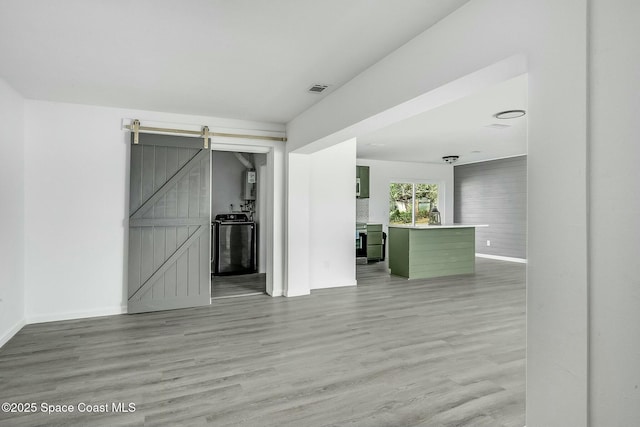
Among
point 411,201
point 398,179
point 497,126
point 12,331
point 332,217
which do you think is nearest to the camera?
point 12,331

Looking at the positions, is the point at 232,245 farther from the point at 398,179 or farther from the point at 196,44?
the point at 398,179

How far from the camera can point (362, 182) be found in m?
8.43

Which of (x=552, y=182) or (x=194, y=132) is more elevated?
(x=194, y=132)

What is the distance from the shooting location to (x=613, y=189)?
1.46m

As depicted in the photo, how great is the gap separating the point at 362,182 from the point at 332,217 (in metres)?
2.93

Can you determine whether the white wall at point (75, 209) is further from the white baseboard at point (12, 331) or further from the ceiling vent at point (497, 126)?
the ceiling vent at point (497, 126)

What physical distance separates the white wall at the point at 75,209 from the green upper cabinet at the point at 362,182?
502 centimetres

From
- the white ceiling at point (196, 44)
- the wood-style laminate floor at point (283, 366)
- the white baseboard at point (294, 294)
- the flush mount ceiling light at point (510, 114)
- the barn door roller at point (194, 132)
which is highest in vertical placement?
the flush mount ceiling light at point (510, 114)

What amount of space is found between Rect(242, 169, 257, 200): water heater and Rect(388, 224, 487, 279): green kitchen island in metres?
2.86

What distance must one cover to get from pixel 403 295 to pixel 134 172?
387 cm

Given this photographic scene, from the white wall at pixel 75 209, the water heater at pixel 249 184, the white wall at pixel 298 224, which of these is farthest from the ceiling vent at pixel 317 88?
the water heater at pixel 249 184

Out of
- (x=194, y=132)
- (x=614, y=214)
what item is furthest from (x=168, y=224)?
(x=614, y=214)

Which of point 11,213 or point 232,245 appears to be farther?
point 232,245

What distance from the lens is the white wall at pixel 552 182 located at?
1556 mm
